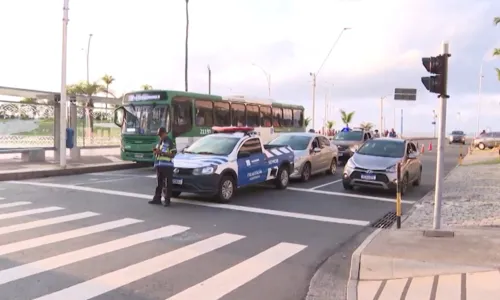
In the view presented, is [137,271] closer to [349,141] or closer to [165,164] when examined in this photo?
[165,164]

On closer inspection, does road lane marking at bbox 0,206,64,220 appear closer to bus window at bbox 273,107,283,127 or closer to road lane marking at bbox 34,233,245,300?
road lane marking at bbox 34,233,245,300

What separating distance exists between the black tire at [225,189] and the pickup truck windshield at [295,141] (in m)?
4.99

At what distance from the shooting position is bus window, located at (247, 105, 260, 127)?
24.5m

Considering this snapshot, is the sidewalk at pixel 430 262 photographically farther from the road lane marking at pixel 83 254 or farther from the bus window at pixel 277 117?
the bus window at pixel 277 117

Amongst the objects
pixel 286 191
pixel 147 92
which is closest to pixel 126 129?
pixel 147 92

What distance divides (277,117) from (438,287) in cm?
2194

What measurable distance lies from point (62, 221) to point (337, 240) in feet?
16.5

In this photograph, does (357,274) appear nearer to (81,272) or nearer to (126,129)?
(81,272)

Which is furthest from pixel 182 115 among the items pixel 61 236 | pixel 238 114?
pixel 61 236

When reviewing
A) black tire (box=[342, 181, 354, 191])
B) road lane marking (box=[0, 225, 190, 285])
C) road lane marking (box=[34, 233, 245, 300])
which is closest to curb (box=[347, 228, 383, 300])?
road lane marking (box=[34, 233, 245, 300])

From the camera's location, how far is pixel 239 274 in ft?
20.4

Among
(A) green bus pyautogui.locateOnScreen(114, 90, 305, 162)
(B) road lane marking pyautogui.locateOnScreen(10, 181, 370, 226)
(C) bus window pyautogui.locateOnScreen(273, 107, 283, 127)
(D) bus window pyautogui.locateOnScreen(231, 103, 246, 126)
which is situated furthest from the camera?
(C) bus window pyautogui.locateOnScreen(273, 107, 283, 127)

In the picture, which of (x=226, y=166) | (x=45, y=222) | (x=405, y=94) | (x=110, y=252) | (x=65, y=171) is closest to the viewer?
(x=110, y=252)

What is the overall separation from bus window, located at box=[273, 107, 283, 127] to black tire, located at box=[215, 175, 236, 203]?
49.4 feet
